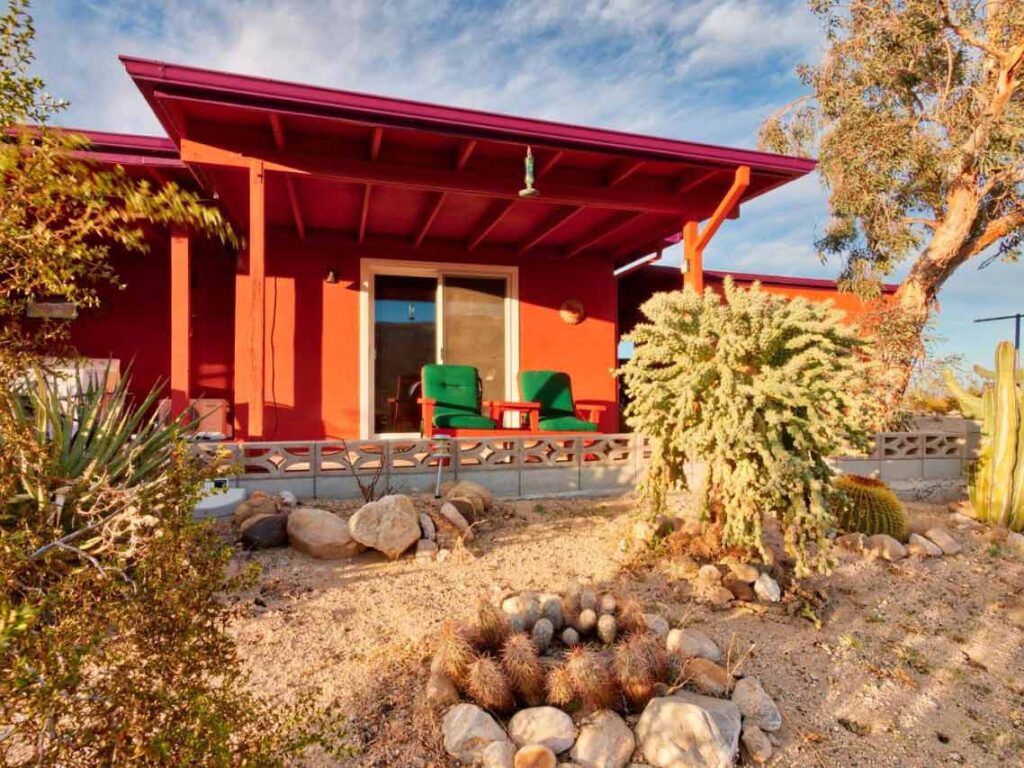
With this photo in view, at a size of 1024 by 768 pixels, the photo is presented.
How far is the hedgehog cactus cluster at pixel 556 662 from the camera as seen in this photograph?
1802 millimetres

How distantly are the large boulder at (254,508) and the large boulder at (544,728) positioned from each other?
213cm

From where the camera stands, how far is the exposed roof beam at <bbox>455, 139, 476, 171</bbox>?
431 centimetres

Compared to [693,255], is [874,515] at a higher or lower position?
lower

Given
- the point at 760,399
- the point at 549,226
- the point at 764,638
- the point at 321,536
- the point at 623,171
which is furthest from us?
the point at 549,226

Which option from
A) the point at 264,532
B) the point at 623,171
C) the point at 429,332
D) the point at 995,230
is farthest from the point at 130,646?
the point at 995,230

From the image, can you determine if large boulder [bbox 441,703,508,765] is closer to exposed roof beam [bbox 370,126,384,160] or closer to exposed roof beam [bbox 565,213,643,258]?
exposed roof beam [bbox 370,126,384,160]

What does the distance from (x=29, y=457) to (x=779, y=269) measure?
894cm

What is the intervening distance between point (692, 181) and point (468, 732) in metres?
4.76

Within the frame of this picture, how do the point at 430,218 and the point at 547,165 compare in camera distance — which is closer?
the point at 547,165

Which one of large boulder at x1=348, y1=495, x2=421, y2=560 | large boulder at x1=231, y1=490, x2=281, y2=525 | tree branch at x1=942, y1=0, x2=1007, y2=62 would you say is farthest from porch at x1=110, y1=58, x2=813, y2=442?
tree branch at x1=942, y1=0, x2=1007, y2=62

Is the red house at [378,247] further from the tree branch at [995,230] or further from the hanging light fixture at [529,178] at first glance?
the tree branch at [995,230]

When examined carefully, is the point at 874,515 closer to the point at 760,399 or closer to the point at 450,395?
the point at 760,399

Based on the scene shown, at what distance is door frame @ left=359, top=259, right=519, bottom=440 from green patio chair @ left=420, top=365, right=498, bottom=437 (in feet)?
3.61

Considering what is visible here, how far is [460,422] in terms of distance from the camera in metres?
5.00
